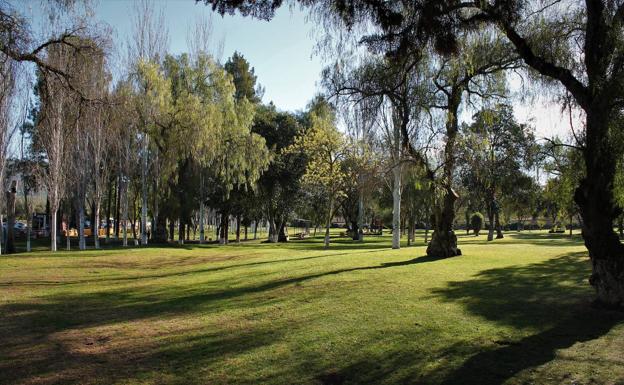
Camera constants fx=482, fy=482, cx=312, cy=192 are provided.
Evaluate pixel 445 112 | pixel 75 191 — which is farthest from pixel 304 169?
pixel 445 112

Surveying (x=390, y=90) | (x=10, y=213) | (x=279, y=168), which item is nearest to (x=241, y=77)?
(x=279, y=168)

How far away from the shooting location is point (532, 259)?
17.5 m

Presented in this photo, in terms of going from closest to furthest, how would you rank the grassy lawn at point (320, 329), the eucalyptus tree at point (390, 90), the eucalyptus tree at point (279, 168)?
the grassy lawn at point (320, 329) → the eucalyptus tree at point (390, 90) → the eucalyptus tree at point (279, 168)

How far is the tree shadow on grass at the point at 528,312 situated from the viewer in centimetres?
640

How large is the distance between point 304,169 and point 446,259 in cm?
2565

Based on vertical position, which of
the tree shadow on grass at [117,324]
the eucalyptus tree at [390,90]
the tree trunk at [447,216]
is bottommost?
the tree shadow on grass at [117,324]

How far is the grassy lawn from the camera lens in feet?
20.5

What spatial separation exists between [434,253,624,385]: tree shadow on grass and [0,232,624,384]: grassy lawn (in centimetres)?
3

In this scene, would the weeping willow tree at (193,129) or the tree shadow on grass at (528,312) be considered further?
the weeping willow tree at (193,129)

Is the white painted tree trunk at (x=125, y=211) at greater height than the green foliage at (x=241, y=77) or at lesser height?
lesser

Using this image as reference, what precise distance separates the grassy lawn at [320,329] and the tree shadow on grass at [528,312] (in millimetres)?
31

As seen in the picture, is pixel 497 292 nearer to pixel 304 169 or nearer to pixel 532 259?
pixel 532 259

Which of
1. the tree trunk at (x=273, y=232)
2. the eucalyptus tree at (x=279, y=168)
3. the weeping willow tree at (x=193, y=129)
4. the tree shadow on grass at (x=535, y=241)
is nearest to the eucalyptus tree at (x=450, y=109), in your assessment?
the tree shadow on grass at (x=535, y=241)

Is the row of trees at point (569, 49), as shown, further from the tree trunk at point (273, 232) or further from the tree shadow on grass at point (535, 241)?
the tree trunk at point (273, 232)
